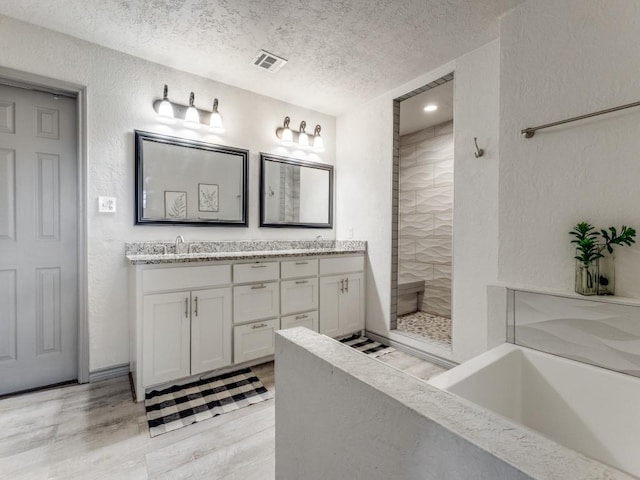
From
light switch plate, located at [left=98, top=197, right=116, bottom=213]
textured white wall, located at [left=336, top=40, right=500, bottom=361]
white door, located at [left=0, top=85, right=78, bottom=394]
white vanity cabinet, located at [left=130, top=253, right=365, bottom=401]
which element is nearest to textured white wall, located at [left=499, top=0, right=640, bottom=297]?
textured white wall, located at [left=336, top=40, right=500, bottom=361]

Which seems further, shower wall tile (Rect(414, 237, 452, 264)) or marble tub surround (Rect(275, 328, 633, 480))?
shower wall tile (Rect(414, 237, 452, 264))

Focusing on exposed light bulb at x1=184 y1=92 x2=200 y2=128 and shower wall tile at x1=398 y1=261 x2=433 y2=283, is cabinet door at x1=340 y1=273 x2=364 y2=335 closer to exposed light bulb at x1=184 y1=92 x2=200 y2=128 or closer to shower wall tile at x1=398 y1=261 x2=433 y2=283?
shower wall tile at x1=398 y1=261 x2=433 y2=283

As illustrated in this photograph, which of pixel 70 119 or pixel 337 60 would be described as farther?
pixel 337 60

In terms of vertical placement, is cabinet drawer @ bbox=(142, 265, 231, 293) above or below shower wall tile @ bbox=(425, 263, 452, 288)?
above

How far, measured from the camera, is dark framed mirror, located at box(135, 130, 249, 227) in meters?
2.32

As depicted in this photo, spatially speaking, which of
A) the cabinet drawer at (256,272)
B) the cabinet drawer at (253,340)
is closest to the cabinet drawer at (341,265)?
the cabinet drawer at (256,272)

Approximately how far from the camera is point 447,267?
3611 mm

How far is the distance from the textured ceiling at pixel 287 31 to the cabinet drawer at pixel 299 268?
1.59m

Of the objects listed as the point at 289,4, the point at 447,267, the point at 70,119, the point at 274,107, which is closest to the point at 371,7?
the point at 289,4

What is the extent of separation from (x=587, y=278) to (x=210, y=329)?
2.20 metres

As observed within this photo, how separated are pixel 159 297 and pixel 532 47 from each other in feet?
8.73

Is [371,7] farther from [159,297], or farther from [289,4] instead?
[159,297]

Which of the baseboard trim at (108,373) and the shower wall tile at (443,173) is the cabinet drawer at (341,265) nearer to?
the shower wall tile at (443,173)

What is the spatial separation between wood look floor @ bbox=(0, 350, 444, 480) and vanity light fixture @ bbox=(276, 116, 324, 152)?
7.60 feet
